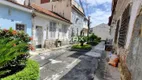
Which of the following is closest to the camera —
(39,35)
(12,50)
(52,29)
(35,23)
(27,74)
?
(12,50)

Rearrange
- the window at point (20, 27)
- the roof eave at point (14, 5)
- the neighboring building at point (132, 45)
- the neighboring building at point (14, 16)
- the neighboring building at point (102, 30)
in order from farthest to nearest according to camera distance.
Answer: the neighboring building at point (102, 30), the window at point (20, 27), the neighboring building at point (14, 16), the roof eave at point (14, 5), the neighboring building at point (132, 45)

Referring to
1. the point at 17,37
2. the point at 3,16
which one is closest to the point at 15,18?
the point at 3,16

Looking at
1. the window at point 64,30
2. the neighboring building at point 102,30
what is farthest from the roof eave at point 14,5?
the neighboring building at point 102,30

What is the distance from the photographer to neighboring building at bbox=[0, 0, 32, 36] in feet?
25.2

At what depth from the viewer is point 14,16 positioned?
8.58m

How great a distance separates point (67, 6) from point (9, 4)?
12289 mm

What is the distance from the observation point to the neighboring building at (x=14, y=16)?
7.68m

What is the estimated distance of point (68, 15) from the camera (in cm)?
1945

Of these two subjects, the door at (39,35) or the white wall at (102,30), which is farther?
the white wall at (102,30)

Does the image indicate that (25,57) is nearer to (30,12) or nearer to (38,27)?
(30,12)

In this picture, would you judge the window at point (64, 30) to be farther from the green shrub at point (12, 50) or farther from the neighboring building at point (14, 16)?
the green shrub at point (12, 50)

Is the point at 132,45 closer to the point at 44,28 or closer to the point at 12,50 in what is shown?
the point at 12,50

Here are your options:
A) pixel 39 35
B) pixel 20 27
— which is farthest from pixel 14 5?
pixel 39 35

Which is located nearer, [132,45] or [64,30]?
[132,45]
